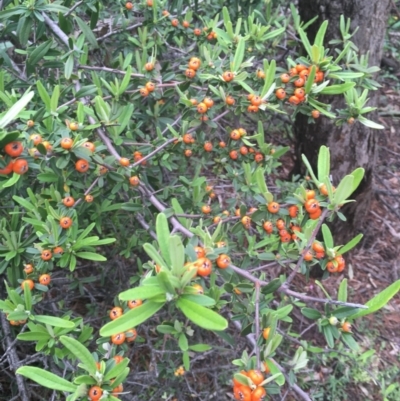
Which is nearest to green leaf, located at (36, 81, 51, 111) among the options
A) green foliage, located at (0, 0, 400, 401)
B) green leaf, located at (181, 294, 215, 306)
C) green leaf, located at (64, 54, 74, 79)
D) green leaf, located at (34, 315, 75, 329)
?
green foliage, located at (0, 0, 400, 401)

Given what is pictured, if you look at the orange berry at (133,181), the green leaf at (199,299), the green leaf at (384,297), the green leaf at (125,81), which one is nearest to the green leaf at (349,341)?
the green leaf at (384,297)

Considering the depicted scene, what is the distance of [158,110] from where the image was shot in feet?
7.70

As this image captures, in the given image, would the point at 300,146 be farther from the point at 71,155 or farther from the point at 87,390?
the point at 87,390

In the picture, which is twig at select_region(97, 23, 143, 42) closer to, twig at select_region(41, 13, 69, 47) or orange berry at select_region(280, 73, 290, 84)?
twig at select_region(41, 13, 69, 47)

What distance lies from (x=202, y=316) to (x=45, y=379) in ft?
1.65

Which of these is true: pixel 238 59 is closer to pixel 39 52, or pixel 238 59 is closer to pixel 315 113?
pixel 315 113

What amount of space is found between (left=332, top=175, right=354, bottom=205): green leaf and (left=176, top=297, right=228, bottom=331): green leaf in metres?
0.62

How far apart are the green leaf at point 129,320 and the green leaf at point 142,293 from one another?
0.13ft

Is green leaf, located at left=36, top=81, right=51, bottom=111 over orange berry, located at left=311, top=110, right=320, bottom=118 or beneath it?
over

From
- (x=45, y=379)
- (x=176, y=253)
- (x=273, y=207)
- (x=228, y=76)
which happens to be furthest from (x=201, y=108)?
(x=45, y=379)

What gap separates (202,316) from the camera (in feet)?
3.38

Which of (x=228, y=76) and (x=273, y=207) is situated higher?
(x=228, y=76)

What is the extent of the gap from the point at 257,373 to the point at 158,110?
1537mm

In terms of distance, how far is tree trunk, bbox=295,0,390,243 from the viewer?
3.10 m
